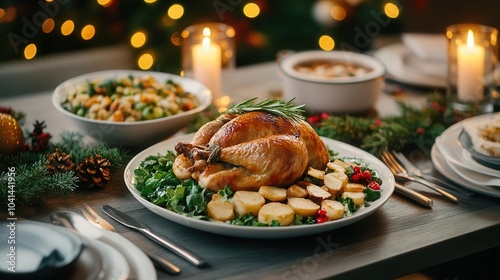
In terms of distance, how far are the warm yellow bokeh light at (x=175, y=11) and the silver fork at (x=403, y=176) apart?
2084 mm

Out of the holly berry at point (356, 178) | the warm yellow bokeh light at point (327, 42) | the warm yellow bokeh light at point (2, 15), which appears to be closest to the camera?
the holly berry at point (356, 178)

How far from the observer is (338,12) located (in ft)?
12.9

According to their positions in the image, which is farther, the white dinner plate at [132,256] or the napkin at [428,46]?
the napkin at [428,46]

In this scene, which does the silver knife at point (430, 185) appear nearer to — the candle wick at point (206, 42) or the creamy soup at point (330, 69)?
the creamy soup at point (330, 69)

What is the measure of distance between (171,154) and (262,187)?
11.5 inches

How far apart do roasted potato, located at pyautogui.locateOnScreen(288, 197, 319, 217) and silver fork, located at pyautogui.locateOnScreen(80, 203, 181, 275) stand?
0.26m

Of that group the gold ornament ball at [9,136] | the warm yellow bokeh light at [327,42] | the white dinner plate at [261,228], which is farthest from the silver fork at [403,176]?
the warm yellow bokeh light at [327,42]

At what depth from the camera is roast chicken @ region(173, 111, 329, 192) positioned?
4.44 ft

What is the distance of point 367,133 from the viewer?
189 centimetres

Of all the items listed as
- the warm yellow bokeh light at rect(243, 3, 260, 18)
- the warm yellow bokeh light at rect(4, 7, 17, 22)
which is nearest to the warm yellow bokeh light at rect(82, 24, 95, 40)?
the warm yellow bokeh light at rect(4, 7, 17, 22)

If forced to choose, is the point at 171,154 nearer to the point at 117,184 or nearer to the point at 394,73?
the point at 117,184

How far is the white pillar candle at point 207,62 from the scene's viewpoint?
7.32 feet

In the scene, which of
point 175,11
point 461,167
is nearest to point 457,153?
point 461,167

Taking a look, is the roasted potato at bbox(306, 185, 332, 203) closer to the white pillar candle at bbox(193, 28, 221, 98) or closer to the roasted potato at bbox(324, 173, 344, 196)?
the roasted potato at bbox(324, 173, 344, 196)
